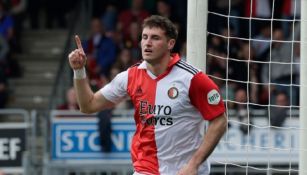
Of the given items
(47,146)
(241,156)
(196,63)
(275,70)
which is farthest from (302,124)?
(275,70)

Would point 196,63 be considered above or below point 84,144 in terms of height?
above

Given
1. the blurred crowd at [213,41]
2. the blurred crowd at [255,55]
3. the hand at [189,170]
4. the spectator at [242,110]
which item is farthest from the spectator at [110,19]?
the hand at [189,170]

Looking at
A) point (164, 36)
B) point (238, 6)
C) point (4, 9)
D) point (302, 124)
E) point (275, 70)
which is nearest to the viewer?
point (164, 36)

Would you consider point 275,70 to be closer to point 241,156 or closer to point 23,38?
point 241,156

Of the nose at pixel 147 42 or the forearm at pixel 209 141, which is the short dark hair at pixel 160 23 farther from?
the forearm at pixel 209 141

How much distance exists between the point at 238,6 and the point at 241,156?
15.6ft

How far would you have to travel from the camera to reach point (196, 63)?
7934 millimetres

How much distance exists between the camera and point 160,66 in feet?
24.0

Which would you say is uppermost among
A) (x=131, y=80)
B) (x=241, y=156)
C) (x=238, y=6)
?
(x=238, y=6)

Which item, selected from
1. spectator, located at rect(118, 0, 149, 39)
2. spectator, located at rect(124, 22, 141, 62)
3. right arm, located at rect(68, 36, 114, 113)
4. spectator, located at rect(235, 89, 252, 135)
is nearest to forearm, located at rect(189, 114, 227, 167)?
right arm, located at rect(68, 36, 114, 113)

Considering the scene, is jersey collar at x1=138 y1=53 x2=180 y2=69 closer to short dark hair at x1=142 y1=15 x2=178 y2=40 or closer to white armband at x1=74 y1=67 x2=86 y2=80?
short dark hair at x1=142 y1=15 x2=178 y2=40

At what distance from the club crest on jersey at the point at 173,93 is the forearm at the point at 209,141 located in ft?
0.97

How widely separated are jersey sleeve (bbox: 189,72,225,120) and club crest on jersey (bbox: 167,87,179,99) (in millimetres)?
118

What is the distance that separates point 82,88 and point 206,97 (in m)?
0.85
